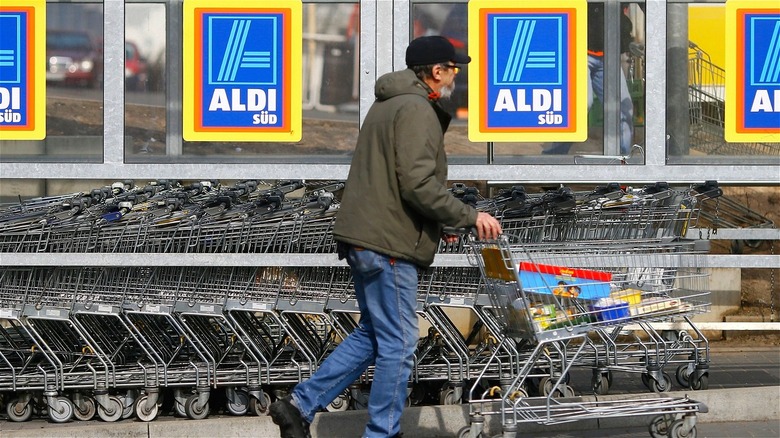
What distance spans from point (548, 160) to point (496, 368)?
4.13 ft

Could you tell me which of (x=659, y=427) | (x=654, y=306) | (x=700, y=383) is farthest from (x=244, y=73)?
(x=700, y=383)

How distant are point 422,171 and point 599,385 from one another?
2.88 m

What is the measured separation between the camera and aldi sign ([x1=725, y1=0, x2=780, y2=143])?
7.84m

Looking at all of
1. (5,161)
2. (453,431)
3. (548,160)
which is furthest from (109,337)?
(548,160)

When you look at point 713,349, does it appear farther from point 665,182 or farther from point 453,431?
point 453,431

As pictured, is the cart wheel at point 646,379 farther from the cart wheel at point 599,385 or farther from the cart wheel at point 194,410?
the cart wheel at point 194,410

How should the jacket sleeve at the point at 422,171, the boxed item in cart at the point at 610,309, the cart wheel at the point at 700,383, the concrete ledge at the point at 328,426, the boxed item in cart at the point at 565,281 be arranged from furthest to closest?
the cart wheel at the point at 700,383 < the concrete ledge at the point at 328,426 < the boxed item in cart at the point at 610,309 < the boxed item in cart at the point at 565,281 < the jacket sleeve at the point at 422,171

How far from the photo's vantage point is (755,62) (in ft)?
25.8

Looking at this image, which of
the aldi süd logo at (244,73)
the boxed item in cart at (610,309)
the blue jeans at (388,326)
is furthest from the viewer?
the aldi süd logo at (244,73)

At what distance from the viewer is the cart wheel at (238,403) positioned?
7.69 meters

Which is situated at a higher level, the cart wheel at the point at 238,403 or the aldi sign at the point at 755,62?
the aldi sign at the point at 755,62

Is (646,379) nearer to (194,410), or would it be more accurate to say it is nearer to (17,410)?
(194,410)

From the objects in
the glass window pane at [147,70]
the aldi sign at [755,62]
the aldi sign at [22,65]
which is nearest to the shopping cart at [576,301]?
the aldi sign at [755,62]

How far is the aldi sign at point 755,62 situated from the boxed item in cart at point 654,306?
1.82m
